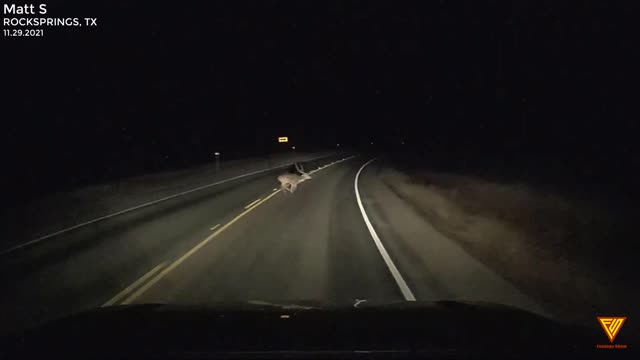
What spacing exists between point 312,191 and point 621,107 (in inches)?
2505

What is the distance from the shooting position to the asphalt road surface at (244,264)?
7643mm

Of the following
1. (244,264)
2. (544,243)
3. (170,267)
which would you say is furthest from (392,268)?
(170,267)

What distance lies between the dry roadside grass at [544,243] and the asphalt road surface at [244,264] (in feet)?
1.64

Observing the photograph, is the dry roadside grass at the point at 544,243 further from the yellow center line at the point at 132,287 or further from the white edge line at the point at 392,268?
the yellow center line at the point at 132,287

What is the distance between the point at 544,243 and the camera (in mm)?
11234

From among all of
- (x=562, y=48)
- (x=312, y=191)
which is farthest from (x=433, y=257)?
(x=562, y=48)

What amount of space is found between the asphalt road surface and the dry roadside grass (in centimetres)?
50

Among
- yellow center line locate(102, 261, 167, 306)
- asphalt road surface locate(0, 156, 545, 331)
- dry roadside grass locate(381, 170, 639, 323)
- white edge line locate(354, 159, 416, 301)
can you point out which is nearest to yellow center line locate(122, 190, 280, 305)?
asphalt road surface locate(0, 156, 545, 331)

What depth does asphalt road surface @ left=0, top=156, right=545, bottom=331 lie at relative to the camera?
7643 millimetres

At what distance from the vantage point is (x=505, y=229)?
1329 centimetres

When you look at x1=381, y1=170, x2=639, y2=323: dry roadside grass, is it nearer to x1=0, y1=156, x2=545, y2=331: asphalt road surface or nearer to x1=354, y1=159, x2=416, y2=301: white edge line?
x1=0, y1=156, x2=545, y2=331: asphalt road surface

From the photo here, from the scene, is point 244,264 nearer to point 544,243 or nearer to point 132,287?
point 132,287

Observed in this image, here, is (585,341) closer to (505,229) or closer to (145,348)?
(145,348)

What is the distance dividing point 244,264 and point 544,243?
615 centimetres
